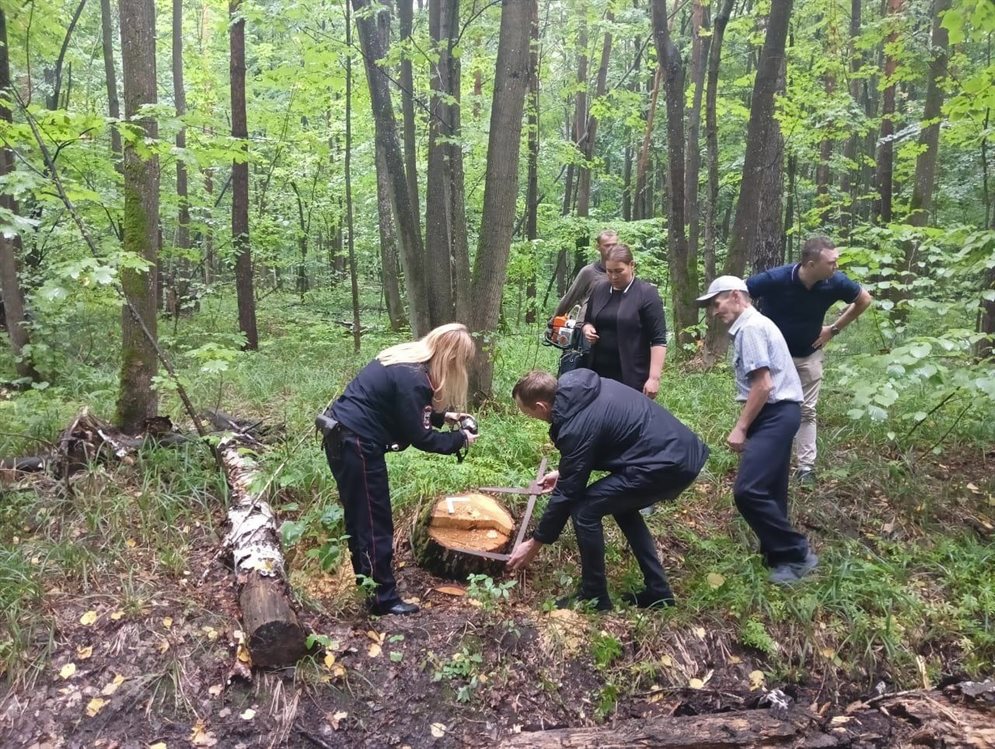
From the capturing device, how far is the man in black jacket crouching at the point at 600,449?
3.45 metres

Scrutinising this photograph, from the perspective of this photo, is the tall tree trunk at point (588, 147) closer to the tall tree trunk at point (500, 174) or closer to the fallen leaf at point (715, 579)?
the tall tree trunk at point (500, 174)

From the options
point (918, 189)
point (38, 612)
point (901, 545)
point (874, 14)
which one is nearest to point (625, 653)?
point (901, 545)

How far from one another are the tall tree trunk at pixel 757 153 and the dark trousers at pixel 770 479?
476cm

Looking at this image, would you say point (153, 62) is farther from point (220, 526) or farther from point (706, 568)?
point (706, 568)

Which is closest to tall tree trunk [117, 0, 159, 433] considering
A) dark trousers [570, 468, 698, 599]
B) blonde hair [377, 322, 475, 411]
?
blonde hair [377, 322, 475, 411]

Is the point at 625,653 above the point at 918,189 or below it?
below

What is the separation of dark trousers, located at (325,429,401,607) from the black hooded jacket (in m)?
0.93

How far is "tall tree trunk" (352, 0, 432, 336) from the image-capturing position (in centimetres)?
643

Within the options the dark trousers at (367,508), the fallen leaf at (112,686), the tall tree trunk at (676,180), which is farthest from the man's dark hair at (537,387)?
the tall tree trunk at (676,180)

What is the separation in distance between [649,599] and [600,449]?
1.03 metres

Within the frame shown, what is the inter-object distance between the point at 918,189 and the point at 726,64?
27.6ft

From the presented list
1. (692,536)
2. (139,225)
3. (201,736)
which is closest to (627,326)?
(692,536)

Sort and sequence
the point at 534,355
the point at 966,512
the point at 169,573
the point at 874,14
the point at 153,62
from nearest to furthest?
the point at 169,573 < the point at 966,512 < the point at 153,62 < the point at 534,355 < the point at 874,14

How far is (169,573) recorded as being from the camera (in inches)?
156
